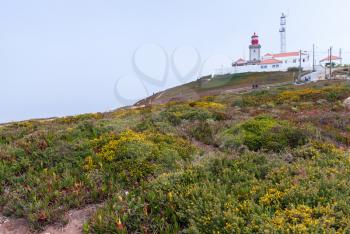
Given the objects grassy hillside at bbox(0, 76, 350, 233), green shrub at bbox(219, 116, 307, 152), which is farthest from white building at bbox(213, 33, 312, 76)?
grassy hillside at bbox(0, 76, 350, 233)

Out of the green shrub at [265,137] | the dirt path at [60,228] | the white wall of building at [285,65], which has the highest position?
the white wall of building at [285,65]

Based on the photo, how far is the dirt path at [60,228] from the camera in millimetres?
4438

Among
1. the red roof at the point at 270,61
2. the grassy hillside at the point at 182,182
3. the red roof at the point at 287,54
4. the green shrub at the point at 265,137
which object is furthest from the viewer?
the red roof at the point at 270,61

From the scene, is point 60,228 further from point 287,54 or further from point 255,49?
point 255,49

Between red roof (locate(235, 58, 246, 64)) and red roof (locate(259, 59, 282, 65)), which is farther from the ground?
red roof (locate(235, 58, 246, 64))

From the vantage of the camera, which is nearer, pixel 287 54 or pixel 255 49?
pixel 287 54

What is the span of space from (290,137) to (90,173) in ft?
17.9

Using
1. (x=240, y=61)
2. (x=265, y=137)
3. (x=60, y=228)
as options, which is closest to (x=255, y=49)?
(x=240, y=61)

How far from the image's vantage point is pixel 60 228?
449 cm

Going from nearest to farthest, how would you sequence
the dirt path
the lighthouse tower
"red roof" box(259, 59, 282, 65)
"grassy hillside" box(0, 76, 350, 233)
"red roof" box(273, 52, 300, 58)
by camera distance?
"grassy hillside" box(0, 76, 350, 233) < the dirt path < "red roof" box(273, 52, 300, 58) < "red roof" box(259, 59, 282, 65) < the lighthouse tower

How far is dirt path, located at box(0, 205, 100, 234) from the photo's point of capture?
4438 mm

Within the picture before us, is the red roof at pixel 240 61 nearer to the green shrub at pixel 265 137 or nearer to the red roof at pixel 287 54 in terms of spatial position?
the red roof at pixel 287 54

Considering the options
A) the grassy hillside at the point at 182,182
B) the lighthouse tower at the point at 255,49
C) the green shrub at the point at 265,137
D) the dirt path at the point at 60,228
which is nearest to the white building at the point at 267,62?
the lighthouse tower at the point at 255,49

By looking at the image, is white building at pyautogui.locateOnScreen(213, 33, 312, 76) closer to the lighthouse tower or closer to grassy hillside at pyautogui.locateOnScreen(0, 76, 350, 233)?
the lighthouse tower
